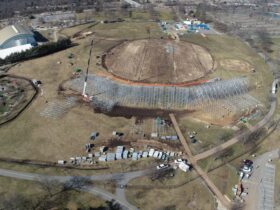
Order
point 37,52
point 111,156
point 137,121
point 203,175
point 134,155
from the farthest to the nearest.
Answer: point 37,52, point 137,121, point 134,155, point 111,156, point 203,175

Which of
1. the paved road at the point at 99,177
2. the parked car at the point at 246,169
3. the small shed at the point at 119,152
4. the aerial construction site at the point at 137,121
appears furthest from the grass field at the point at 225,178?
the small shed at the point at 119,152

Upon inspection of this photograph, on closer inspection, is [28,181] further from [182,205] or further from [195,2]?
[195,2]

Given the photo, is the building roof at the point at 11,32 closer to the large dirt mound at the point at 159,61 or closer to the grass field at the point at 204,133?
the large dirt mound at the point at 159,61

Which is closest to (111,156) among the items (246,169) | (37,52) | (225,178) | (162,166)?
(162,166)

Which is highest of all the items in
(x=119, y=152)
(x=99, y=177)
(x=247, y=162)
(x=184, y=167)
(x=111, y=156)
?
(x=119, y=152)

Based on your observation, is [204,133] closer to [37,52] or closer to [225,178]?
[225,178]

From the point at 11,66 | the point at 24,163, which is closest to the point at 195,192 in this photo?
the point at 24,163
